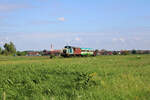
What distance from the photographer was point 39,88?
7.66 meters

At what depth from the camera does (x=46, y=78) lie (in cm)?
965

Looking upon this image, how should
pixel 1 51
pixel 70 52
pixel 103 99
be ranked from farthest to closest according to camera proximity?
pixel 1 51 → pixel 70 52 → pixel 103 99

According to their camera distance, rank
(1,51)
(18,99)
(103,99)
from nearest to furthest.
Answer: (103,99) < (18,99) < (1,51)

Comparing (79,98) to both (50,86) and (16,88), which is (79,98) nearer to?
(50,86)

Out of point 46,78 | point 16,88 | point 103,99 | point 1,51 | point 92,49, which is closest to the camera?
point 103,99

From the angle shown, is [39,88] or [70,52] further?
[70,52]

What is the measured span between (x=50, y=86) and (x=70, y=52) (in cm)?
4670

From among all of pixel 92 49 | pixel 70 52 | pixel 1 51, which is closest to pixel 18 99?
pixel 70 52

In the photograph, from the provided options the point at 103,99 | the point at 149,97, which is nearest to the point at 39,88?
the point at 103,99

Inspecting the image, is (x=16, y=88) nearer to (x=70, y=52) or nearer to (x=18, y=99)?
(x=18, y=99)

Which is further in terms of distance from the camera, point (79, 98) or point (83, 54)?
point (83, 54)

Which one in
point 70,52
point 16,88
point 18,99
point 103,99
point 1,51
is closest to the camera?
point 103,99

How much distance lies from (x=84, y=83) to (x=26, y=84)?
210cm

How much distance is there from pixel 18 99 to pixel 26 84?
1509 mm
